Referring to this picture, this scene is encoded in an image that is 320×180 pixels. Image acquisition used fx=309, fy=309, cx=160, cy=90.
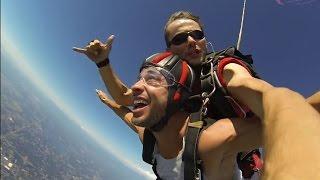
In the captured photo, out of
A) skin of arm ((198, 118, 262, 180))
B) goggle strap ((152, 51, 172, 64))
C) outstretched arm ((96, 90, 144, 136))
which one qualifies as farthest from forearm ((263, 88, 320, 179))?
outstretched arm ((96, 90, 144, 136))

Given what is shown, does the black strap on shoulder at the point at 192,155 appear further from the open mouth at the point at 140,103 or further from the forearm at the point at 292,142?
the forearm at the point at 292,142

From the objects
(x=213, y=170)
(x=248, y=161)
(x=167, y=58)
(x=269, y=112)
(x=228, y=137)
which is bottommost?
(x=248, y=161)

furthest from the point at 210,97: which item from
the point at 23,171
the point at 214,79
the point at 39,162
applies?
the point at 39,162

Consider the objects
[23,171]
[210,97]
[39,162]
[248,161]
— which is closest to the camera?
[210,97]

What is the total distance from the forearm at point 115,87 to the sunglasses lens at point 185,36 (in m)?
1.06

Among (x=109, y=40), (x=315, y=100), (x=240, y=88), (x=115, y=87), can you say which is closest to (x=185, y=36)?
(x=109, y=40)

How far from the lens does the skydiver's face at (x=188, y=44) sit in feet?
12.2

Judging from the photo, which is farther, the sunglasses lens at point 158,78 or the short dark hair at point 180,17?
the short dark hair at point 180,17

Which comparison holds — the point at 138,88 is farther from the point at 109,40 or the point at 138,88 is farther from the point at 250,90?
the point at 250,90

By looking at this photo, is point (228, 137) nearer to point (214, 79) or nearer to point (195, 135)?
point (195, 135)

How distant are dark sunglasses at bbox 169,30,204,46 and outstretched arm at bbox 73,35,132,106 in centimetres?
84

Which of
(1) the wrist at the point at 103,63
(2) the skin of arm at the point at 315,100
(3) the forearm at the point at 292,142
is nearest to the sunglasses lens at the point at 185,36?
(1) the wrist at the point at 103,63

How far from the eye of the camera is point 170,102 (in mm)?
3230

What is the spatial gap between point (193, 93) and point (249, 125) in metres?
0.91
